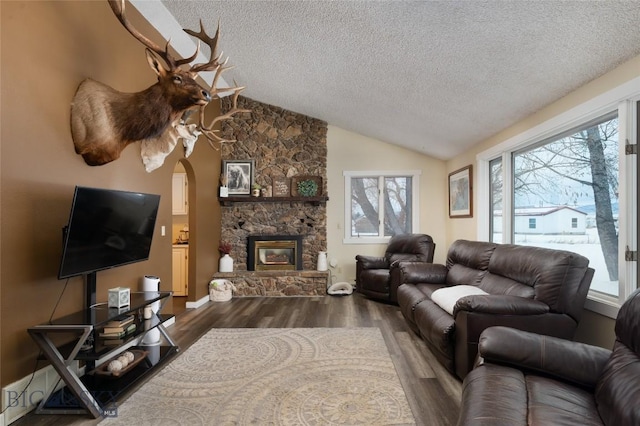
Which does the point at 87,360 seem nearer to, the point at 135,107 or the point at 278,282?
the point at 135,107

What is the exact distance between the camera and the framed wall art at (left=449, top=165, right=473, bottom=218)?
188 inches

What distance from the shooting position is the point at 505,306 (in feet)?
7.47

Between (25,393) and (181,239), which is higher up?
(181,239)

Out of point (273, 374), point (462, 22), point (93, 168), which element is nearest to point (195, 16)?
point (93, 168)

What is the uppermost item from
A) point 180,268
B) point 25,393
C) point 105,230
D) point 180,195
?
point 180,195

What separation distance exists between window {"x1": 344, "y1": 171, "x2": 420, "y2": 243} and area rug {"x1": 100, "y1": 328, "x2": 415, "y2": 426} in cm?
291

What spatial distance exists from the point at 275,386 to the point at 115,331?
130 centimetres

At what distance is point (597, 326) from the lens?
7.95 feet

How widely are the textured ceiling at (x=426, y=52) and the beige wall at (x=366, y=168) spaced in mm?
1073

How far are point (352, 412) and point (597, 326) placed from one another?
2073mm

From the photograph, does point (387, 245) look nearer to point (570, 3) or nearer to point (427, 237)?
point (427, 237)

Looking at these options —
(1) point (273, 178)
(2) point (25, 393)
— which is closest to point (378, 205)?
(1) point (273, 178)

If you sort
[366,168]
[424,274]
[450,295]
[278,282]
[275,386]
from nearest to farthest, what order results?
1. [275,386]
2. [450,295]
3. [424,274]
4. [278,282]
5. [366,168]

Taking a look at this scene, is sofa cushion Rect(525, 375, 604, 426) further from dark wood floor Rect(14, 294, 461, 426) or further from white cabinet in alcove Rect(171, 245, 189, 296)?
white cabinet in alcove Rect(171, 245, 189, 296)
